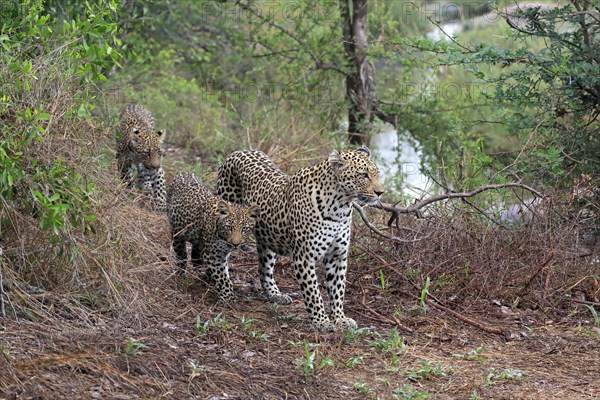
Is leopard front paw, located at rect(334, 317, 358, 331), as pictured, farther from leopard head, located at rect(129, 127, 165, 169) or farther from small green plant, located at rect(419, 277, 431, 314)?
leopard head, located at rect(129, 127, 165, 169)

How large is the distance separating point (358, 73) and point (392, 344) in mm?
7149

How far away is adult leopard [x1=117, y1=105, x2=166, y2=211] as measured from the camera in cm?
1080

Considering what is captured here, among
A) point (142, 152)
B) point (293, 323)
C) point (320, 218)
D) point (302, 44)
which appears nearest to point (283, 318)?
point (293, 323)

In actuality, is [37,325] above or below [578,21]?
below

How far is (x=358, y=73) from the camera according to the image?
46.5 ft

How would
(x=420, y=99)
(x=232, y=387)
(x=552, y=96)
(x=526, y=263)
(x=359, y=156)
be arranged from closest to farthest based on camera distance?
1. (x=232, y=387)
2. (x=359, y=156)
3. (x=526, y=263)
4. (x=552, y=96)
5. (x=420, y=99)

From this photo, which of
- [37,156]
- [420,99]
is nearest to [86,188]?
[37,156]

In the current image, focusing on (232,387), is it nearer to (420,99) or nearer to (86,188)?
(86,188)

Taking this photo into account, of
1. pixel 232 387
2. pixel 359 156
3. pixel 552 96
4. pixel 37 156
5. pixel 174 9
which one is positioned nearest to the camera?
pixel 232 387

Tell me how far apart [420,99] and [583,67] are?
5.28 meters

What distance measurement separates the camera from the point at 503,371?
7309mm

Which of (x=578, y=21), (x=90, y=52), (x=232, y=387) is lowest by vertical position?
(x=232, y=387)

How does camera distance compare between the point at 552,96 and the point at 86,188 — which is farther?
the point at 552,96

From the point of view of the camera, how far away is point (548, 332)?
829 centimetres
